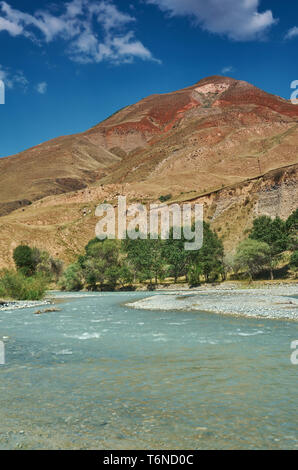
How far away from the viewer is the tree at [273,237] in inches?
2227

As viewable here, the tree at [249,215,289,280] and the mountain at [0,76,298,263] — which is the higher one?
the mountain at [0,76,298,263]

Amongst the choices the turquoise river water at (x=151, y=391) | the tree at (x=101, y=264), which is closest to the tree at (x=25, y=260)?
the tree at (x=101, y=264)

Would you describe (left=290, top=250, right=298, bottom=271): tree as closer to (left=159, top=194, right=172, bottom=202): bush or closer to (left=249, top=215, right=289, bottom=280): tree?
(left=249, top=215, right=289, bottom=280): tree

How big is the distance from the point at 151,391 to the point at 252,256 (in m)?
47.7

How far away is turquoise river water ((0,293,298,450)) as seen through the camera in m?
6.54

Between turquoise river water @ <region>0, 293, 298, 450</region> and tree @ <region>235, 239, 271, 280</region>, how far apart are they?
38.0 meters

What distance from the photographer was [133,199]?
368 feet

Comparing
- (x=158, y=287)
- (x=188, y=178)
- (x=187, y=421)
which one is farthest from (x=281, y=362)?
(x=188, y=178)

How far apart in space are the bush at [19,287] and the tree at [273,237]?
30.4 meters

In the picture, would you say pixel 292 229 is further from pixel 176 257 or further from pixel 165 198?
pixel 165 198

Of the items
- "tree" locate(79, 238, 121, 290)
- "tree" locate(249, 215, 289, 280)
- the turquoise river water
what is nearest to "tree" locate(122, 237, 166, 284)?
"tree" locate(79, 238, 121, 290)
